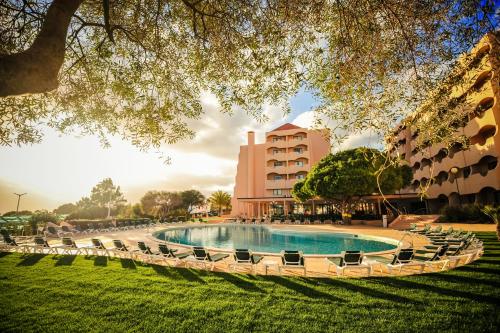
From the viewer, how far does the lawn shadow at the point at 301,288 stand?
6.32 metres

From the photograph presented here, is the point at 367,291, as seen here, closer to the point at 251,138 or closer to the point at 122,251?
the point at 122,251

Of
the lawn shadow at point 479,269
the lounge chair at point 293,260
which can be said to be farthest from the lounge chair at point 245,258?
the lawn shadow at point 479,269

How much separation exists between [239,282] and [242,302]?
147 centimetres

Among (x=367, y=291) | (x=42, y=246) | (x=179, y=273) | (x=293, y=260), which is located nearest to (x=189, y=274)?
(x=179, y=273)

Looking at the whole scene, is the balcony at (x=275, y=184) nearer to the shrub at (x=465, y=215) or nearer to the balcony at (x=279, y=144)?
the balcony at (x=279, y=144)

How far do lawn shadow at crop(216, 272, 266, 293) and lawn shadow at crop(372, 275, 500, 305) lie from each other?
11.4 feet

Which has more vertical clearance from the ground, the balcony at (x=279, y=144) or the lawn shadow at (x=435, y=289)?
the balcony at (x=279, y=144)

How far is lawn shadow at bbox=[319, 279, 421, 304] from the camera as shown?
607 cm

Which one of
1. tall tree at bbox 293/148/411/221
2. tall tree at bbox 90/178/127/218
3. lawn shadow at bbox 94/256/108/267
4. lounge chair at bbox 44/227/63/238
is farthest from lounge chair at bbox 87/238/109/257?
tall tree at bbox 90/178/127/218

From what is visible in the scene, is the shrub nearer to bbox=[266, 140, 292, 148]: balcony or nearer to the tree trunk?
the tree trunk

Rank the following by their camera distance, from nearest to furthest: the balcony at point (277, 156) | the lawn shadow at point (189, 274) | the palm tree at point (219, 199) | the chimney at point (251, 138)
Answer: the lawn shadow at point (189, 274), the balcony at point (277, 156), the chimney at point (251, 138), the palm tree at point (219, 199)

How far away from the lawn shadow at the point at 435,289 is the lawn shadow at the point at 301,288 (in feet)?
6.21

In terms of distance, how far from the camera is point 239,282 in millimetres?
7555

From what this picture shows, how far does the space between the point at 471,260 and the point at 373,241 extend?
10.3 metres
